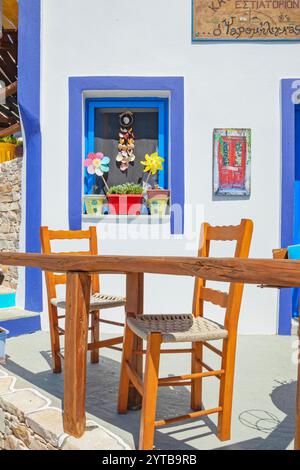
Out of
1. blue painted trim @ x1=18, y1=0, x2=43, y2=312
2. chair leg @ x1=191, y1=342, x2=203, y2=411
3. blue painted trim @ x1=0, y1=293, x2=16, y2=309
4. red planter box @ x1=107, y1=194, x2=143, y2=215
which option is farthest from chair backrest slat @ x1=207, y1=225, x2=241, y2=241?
blue painted trim @ x1=0, y1=293, x2=16, y2=309

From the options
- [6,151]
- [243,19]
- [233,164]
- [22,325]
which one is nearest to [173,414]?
[22,325]

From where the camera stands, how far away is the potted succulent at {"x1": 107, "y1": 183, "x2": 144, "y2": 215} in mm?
3961

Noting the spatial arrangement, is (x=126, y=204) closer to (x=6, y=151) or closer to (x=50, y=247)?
(x=50, y=247)

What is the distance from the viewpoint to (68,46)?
3.95m

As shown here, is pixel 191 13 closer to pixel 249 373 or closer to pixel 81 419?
pixel 249 373

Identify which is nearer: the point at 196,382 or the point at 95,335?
the point at 196,382

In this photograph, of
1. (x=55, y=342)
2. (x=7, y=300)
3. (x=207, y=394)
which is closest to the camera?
(x=207, y=394)

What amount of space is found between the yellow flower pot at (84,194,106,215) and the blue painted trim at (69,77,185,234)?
12 cm

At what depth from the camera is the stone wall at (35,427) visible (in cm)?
175

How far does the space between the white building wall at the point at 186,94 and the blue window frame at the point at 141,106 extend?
0.30m

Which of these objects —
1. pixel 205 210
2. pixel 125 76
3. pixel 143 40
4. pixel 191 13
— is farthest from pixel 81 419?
pixel 191 13

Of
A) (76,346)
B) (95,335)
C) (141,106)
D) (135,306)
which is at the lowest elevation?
(95,335)

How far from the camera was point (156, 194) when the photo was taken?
3.97 meters

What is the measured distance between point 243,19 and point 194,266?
3.52m
